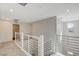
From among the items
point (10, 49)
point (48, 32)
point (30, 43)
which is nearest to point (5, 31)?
point (10, 49)

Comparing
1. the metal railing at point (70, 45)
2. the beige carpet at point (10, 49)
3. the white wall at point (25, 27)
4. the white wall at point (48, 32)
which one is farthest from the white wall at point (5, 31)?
the metal railing at point (70, 45)

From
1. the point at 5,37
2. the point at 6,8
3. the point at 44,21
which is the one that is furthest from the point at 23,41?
the point at 6,8

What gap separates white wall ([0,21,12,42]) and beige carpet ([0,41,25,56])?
10 centimetres

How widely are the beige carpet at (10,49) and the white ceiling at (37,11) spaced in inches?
19.4

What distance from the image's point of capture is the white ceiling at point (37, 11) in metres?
1.63

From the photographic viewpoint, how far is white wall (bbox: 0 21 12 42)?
1.78m

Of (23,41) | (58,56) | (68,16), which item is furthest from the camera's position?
(23,41)

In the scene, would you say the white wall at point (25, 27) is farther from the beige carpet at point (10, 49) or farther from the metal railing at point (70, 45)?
the metal railing at point (70, 45)

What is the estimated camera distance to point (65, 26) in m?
1.77

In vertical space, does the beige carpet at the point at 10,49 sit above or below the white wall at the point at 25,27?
below

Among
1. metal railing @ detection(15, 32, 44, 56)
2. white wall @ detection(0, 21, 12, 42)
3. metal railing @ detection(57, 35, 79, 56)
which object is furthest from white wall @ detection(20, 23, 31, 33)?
metal railing @ detection(57, 35, 79, 56)

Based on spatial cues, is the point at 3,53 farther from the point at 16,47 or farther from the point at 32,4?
the point at 32,4

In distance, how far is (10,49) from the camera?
175 centimetres

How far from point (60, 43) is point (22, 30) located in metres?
0.77
